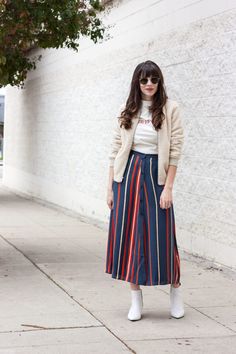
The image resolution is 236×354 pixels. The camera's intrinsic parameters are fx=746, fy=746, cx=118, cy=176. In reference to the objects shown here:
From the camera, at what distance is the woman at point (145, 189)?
19.1 feet

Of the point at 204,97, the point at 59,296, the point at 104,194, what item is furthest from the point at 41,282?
the point at 104,194

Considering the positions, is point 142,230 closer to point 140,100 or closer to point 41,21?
point 140,100

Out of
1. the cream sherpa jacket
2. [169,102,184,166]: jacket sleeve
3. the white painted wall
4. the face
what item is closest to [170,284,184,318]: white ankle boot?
the cream sherpa jacket

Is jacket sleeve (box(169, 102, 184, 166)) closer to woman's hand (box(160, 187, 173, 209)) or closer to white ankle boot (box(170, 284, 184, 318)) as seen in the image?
woman's hand (box(160, 187, 173, 209))

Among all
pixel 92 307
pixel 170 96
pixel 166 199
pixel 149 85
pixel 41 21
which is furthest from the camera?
pixel 170 96

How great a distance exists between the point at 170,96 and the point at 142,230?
4149 millimetres

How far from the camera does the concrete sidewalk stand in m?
5.27

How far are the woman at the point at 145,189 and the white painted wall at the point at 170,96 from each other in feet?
7.82

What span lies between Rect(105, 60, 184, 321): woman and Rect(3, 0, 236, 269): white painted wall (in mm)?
Result: 2382

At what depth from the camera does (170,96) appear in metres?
9.68

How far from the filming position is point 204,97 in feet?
28.8

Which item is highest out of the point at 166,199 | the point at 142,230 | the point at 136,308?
the point at 166,199

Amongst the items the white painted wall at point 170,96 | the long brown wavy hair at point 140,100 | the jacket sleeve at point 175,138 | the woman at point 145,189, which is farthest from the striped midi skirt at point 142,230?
the white painted wall at point 170,96

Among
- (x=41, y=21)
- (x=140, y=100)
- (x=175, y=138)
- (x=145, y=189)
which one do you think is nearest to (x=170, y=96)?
(x=41, y=21)
